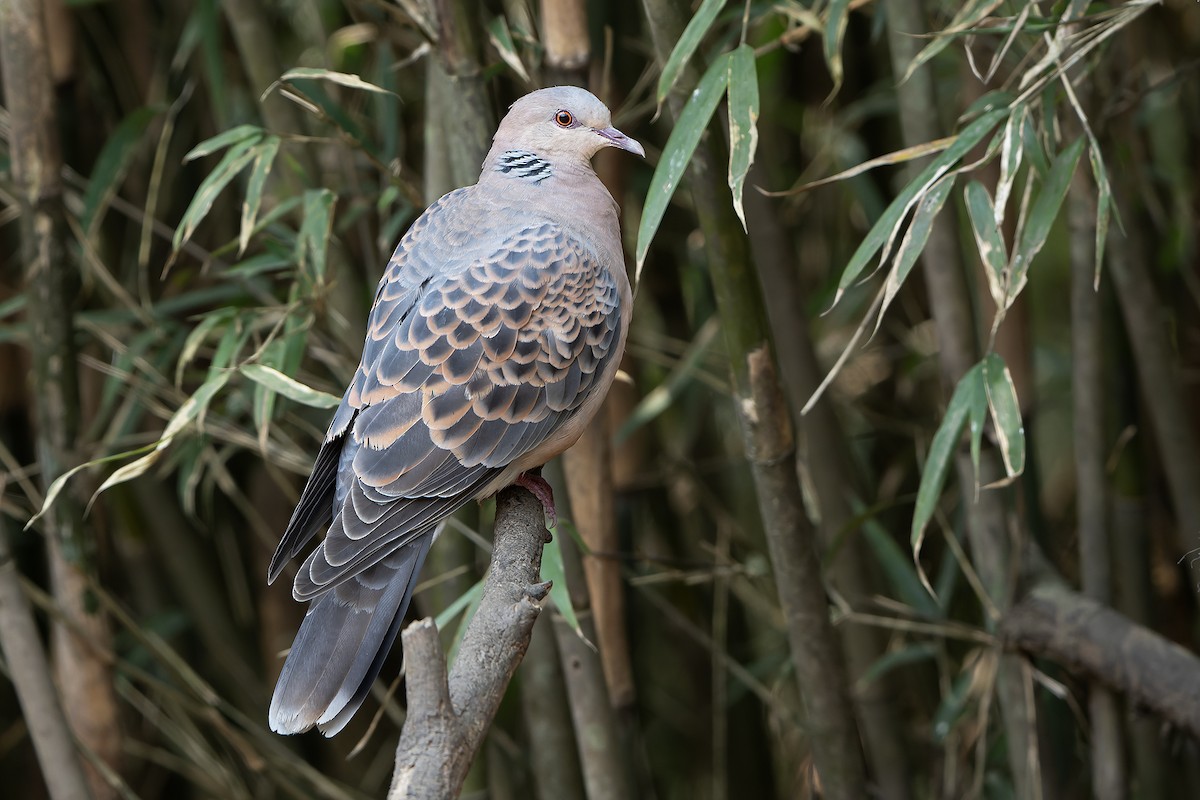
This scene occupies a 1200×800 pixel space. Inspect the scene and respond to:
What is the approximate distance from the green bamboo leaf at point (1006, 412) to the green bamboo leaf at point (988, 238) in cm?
10

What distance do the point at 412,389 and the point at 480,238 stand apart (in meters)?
0.26

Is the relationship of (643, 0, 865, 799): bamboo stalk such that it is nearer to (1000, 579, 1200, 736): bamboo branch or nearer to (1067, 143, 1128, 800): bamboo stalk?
(1000, 579, 1200, 736): bamboo branch

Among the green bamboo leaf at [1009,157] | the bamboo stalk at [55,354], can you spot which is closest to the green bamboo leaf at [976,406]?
the green bamboo leaf at [1009,157]

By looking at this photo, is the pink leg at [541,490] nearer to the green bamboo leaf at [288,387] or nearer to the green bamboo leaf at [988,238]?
the green bamboo leaf at [288,387]

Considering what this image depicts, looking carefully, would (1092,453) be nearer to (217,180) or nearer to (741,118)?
(741,118)

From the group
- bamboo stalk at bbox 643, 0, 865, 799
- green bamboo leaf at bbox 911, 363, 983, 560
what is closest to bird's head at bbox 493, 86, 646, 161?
bamboo stalk at bbox 643, 0, 865, 799

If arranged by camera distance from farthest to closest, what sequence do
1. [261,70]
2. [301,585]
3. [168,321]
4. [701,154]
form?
[168,321] → [261,70] → [701,154] → [301,585]

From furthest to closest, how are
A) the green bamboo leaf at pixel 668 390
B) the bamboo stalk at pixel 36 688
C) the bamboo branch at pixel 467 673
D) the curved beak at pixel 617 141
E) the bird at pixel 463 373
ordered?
the green bamboo leaf at pixel 668 390
the bamboo stalk at pixel 36 688
the curved beak at pixel 617 141
the bird at pixel 463 373
the bamboo branch at pixel 467 673

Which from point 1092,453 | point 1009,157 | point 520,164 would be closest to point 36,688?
point 520,164

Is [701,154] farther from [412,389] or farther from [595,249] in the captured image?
[412,389]

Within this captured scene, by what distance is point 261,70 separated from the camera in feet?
7.57

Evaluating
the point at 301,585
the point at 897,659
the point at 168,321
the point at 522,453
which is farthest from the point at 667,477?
the point at 301,585

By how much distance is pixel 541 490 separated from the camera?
1.84 meters

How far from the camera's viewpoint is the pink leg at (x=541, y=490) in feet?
5.94
